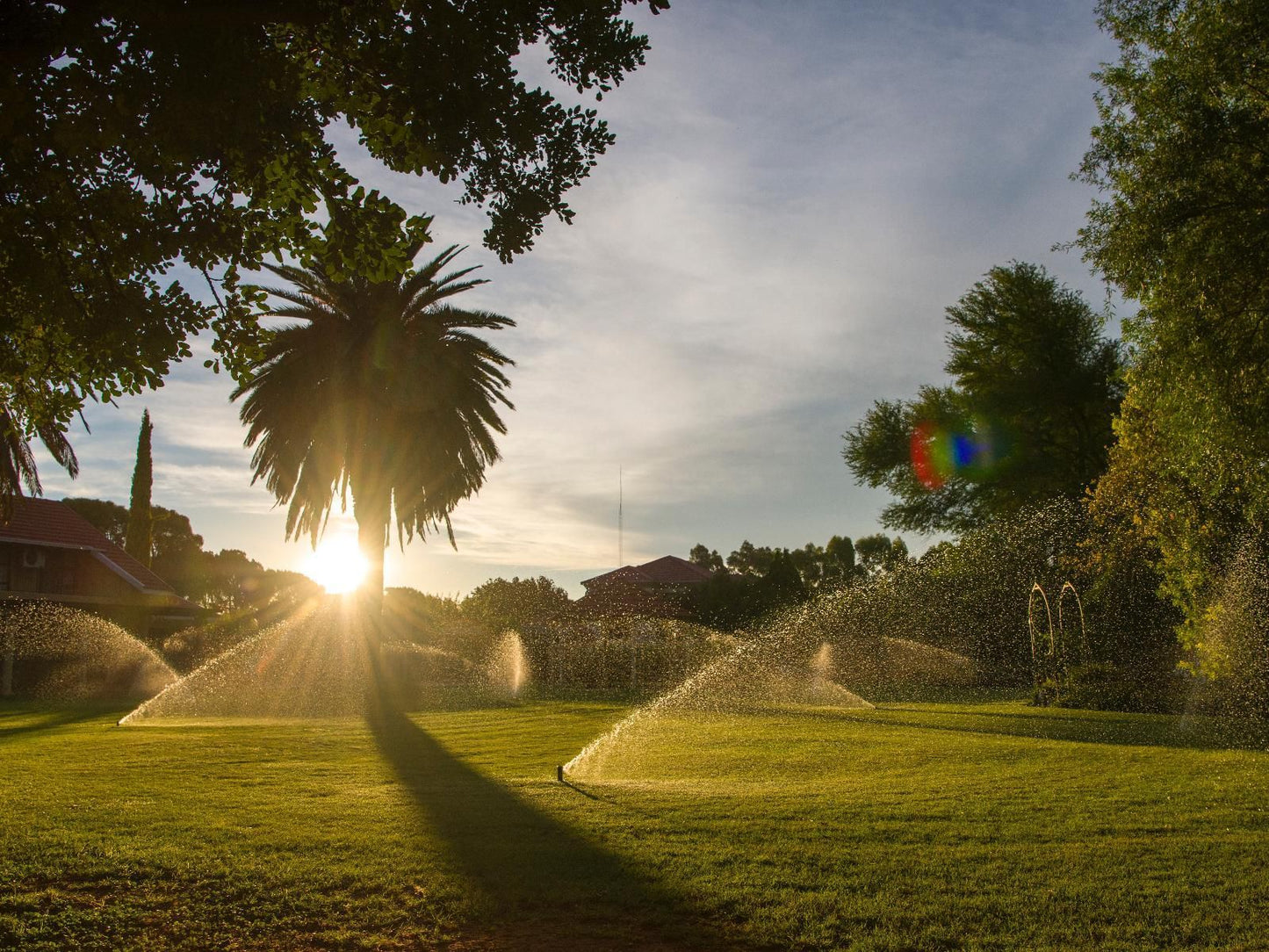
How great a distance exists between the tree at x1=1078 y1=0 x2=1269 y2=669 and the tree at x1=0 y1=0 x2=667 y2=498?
8.19m

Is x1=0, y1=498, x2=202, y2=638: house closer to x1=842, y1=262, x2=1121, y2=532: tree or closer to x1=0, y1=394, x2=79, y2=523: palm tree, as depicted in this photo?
x1=0, y1=394, x2=79, y2=523: palm tree

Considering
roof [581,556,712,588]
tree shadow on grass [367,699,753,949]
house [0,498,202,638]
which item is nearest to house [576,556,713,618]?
roof [581,556,712,588]

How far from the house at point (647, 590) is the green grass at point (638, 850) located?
88.1 ft

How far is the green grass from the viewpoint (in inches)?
196

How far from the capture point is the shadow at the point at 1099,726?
13641mm

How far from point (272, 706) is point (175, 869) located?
50.1 ft

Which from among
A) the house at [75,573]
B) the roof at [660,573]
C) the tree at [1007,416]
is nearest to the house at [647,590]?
the roof at [660,573]

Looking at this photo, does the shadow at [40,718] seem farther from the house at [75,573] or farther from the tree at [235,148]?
the house at [75,573]

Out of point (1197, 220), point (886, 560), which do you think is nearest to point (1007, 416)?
point (886, 560)

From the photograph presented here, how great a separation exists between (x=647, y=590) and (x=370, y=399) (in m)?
30.7

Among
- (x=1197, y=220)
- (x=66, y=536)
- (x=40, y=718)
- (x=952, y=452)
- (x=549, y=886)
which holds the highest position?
A: (x=952, y=452)

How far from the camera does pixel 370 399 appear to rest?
A: 22.9 metres

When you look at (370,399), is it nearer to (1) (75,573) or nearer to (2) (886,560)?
(1) (75,573)

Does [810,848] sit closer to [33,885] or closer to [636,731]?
[33,885]
